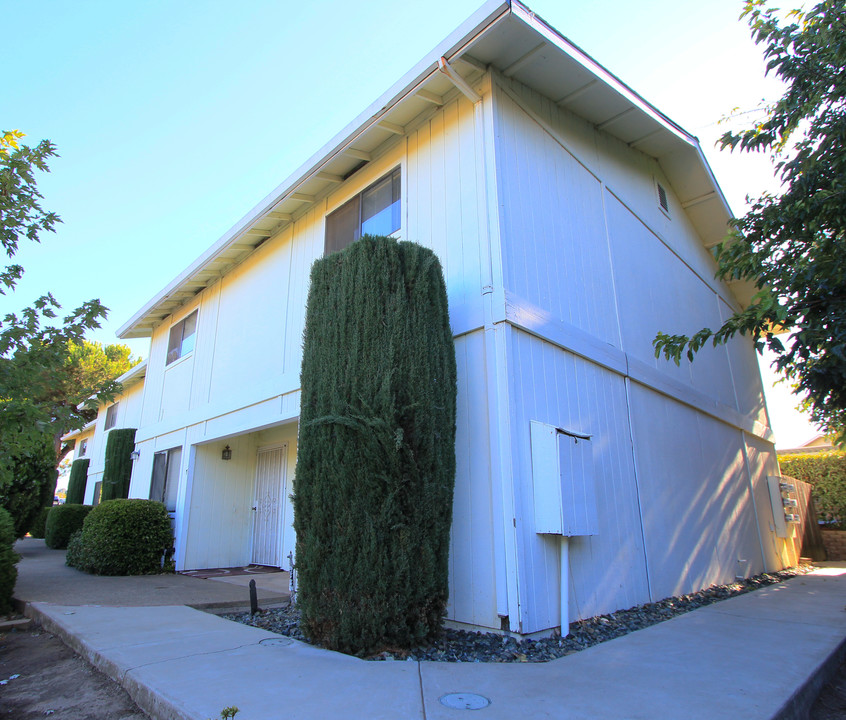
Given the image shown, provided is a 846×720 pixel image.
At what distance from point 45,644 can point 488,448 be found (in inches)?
170

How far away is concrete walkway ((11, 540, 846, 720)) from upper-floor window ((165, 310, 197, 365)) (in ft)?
23.4

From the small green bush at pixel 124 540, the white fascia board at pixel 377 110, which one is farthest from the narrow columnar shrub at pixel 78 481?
the white fascia board at pixel 377 110

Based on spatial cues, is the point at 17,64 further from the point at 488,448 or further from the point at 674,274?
the point at 674,274

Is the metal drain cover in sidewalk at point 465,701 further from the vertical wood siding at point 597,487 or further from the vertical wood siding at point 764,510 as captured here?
the vertical wood siding at point 764,510

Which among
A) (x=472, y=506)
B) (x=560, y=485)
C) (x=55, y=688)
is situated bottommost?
(x=55, y=688)

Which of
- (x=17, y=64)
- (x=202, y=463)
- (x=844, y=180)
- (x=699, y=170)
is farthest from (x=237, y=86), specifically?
(x=844, y=180)

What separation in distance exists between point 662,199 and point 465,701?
9141 mm

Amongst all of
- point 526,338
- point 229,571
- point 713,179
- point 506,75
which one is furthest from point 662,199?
point 229,571

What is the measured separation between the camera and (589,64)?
6047 mm

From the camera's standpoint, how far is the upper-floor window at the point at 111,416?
19.8 m

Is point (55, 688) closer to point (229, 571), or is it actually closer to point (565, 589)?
point (565, 589)

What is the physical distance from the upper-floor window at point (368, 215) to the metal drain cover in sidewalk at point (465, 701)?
4801 millimetres

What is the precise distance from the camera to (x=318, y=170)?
7.03 metres

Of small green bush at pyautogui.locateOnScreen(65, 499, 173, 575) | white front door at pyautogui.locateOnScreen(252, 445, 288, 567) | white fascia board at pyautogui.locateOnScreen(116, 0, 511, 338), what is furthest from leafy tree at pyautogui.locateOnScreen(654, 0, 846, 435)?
small green bush at pyautogui.locateOnScreen(65, 499, 173, 575)
